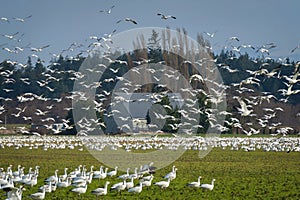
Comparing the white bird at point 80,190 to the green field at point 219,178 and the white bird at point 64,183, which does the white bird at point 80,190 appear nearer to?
the green field at point 219,178

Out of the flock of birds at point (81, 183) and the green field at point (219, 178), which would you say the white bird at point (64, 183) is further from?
the green field at point (219, 178)

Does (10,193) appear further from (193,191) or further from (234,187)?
(234,187)

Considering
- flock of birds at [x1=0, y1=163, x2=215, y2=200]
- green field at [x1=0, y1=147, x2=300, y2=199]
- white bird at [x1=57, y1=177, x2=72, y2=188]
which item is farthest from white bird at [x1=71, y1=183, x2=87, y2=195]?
white bird at [x1=57, y1=177, x2=72, y2=188]

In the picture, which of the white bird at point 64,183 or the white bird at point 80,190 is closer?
the white bird at point 80,190

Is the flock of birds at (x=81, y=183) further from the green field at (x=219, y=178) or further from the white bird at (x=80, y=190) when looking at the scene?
the green field at (x=219, y=178)

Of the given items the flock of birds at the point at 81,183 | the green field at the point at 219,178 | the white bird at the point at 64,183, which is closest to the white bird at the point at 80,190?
the flock of birds at the point at 81,183

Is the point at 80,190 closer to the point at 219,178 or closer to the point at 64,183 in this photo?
the point at 64,183

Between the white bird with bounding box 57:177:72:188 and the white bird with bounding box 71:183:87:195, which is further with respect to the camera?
the white bird with bounding box 57:177:72:188

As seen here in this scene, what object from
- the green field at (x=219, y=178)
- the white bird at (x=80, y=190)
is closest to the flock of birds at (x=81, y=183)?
the white bird at (x=80, y=190)

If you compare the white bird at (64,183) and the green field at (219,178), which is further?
the white bird at (64,183)

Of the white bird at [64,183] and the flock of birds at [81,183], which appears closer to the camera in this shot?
the flock of birds at [81,183]

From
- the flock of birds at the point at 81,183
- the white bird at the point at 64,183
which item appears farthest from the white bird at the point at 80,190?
the white bird at the point at 64,183

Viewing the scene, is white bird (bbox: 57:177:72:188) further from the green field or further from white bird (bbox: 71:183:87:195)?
white bird (bbox: 71:183:87:195)

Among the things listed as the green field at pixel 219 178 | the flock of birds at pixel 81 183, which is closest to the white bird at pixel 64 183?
the flock of birds at pixel 81 183
